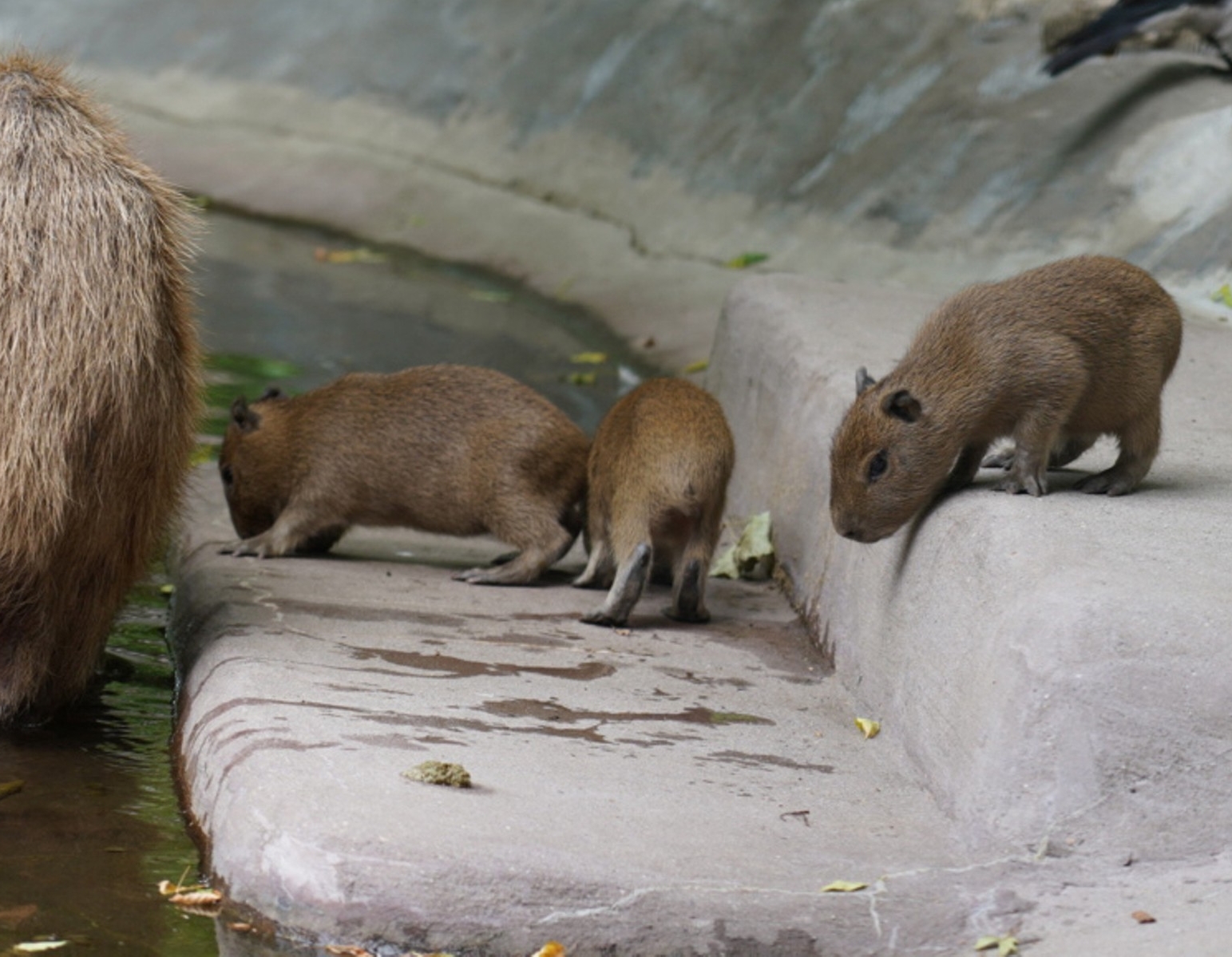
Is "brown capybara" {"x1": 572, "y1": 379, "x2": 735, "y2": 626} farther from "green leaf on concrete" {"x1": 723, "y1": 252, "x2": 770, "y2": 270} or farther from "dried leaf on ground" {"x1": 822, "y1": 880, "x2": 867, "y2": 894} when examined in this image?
"green leaf on concrete" {"x1": 723, "y1": 252, "x2": 770, "y2": 270}

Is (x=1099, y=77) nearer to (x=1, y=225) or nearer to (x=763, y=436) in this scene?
(x=763, y=436)

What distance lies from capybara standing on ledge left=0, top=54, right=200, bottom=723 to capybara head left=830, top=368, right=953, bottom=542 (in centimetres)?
175

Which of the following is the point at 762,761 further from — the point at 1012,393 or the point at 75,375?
the point at 75,375

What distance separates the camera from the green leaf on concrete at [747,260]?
33.6 ft

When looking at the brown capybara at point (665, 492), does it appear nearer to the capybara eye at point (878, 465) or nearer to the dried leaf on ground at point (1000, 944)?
the capybara eye at point (878, 465)

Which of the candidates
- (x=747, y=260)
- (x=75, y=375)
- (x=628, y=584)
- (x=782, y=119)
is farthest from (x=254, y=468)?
(x=782, y=119)

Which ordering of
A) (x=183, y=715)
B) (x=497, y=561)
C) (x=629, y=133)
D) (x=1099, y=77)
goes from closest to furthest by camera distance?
(x=183, y=715) < (x=497, y=561) < (x=1099, y=77) < (x=629, y=133)

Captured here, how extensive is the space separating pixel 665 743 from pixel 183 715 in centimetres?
125

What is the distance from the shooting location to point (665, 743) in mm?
4035

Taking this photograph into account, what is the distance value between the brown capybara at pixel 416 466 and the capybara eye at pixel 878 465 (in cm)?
189

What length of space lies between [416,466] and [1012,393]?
7.83ft

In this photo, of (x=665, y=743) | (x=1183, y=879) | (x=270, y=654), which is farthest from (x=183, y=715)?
(x=1183, y=879)

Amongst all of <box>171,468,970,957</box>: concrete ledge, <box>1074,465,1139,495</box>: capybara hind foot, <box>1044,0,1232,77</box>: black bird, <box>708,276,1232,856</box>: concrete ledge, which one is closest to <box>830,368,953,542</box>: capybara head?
<box>708,276,1232,856</box>: concrete ledge

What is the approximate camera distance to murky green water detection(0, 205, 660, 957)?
3.47 metres
